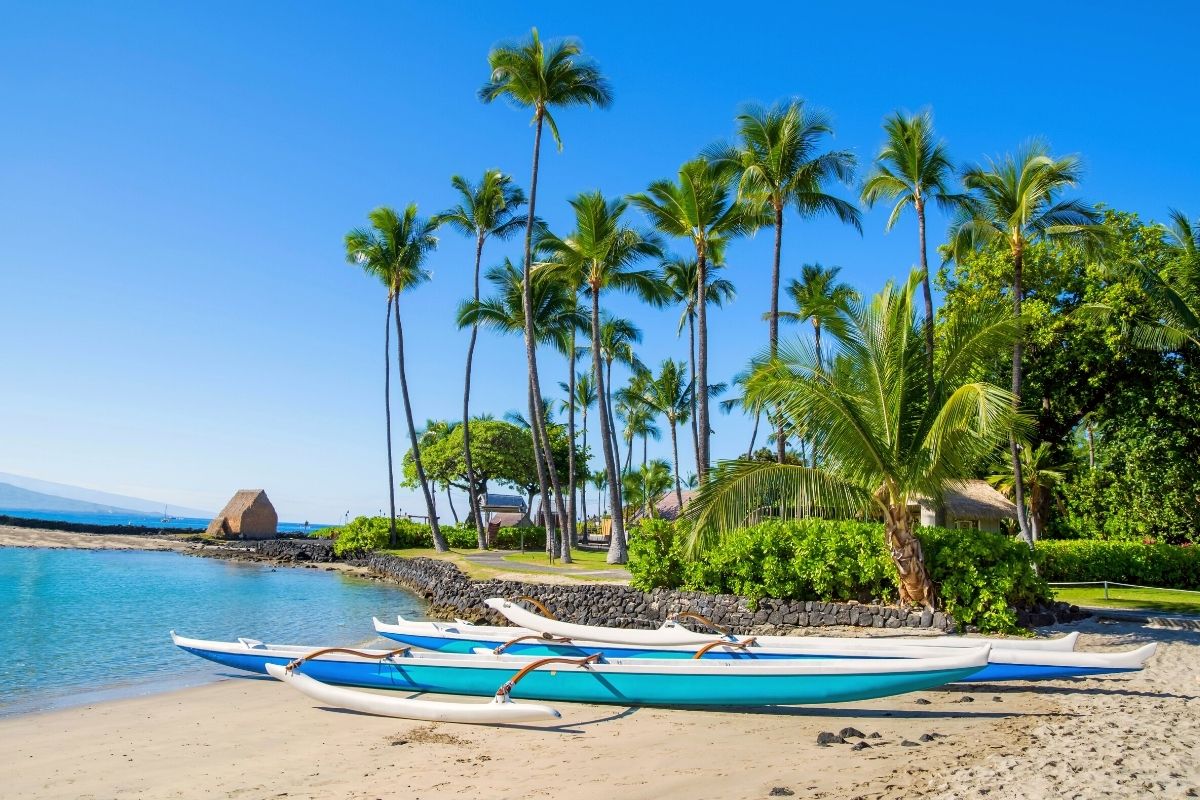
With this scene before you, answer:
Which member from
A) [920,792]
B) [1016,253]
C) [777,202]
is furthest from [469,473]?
[920,792]

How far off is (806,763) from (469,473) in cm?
3177

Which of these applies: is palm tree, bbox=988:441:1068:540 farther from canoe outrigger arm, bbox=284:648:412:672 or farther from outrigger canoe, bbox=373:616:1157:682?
canoe outrigger arm, bbox=284:648:412:672

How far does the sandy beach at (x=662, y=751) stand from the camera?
211 inches

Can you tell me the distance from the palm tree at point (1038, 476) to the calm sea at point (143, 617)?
22577 millimetres

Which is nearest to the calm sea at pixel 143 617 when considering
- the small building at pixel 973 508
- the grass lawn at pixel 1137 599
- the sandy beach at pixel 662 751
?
the sandy beach at pixel 662 751

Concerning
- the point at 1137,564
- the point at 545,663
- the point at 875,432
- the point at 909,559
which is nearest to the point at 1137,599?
the point at 1137,564

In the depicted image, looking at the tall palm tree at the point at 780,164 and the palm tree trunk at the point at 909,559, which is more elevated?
the tall palm tree at the point at 780,164

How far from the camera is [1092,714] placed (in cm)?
705

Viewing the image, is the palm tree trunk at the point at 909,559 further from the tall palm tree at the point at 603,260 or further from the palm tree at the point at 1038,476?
the palm tree at the point at 1038,476

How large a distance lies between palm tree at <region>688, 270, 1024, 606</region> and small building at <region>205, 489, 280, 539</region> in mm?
50949

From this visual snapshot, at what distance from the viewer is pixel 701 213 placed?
20.8 meters

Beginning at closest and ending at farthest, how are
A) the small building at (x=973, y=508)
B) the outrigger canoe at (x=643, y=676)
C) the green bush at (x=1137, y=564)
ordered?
the outrigger canoe at (x=643, y=676) < the green bush at (x=1137, y=564) < the small building at (x=973, y=508)

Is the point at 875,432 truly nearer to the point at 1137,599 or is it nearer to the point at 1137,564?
the point at 1137,599

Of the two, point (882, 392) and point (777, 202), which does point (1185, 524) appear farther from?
point (882, 392)
